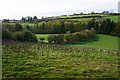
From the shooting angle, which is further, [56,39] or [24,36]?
[56,39]

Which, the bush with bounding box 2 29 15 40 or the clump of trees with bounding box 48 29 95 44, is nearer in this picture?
the bush with bounding box 2 29 15 40

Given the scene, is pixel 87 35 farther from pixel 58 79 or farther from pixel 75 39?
pixel 58 79

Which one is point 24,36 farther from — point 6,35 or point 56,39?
point 56,39

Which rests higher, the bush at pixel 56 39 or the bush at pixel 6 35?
the bush at pixel 6 35

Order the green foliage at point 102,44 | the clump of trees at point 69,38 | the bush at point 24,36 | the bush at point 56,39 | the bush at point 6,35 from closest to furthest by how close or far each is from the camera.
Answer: the bush at point 6,35 < the bush at point 24,36 < the green foliage at point 102,44 < the bush at point 56,39 < the clump of trees at point 69,38

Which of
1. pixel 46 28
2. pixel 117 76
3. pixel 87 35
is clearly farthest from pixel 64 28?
pixel 117 76

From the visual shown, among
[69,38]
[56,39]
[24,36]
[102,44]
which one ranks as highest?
[24,36]

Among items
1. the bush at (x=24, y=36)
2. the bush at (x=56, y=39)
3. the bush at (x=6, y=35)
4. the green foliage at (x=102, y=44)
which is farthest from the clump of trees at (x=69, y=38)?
the bush at (x=6, y=35)

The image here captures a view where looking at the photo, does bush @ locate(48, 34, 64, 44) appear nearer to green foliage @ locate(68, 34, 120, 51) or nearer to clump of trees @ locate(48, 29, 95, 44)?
clump of trees @ locate(48, 29, 95, 44)

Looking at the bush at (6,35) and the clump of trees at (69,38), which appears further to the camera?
the clump of trees at (69,38)

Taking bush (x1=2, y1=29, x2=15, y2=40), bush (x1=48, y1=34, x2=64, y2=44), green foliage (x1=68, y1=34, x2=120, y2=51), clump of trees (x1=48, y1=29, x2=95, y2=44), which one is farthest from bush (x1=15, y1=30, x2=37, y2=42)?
green foliage (x1=68, y1=34, x2=120, y2=51)

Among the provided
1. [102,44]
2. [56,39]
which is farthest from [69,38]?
[102,44]

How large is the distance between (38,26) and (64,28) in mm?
12075

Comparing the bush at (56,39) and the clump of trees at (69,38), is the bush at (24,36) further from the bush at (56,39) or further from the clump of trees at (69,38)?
the clump of trees at (69,38)
